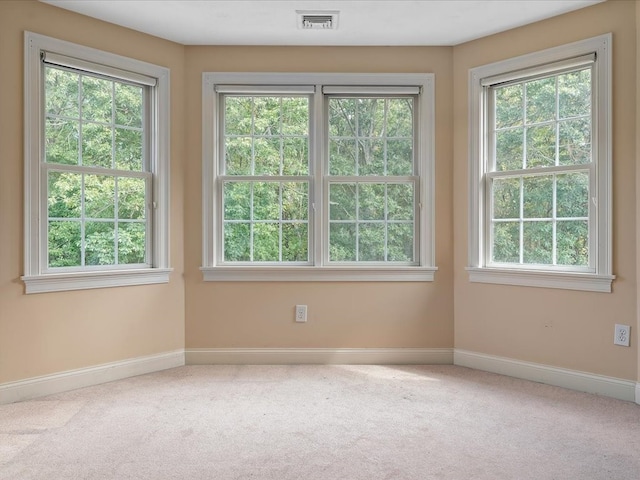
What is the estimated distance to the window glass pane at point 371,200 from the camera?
13.3ft

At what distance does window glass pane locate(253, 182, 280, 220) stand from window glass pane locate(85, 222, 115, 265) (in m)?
1.09

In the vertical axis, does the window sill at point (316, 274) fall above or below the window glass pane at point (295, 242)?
below

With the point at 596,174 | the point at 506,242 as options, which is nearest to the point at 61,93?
the point at 506,242

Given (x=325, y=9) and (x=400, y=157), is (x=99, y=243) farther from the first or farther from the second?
(x=400, y=157)

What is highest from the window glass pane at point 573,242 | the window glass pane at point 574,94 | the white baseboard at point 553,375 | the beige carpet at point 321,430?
the window glass pane at point 574,94

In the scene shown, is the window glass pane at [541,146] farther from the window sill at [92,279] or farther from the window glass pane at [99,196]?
the window glass pane at [99,196]

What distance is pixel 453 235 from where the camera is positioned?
4.03 meters

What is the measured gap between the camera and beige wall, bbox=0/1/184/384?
311cm

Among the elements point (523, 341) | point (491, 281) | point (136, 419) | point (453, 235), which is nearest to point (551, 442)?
point (523, 341)

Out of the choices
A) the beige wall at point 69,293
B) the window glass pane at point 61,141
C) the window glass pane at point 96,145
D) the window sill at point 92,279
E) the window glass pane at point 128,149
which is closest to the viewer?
the beige wall at point 69,293

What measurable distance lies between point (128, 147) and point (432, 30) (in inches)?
94.6

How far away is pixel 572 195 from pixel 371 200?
1449 mm

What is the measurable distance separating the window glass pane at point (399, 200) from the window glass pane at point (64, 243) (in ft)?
7.58

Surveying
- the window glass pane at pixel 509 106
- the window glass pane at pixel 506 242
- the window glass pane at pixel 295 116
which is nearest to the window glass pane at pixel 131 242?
the window glass pane at pixel 295 116
